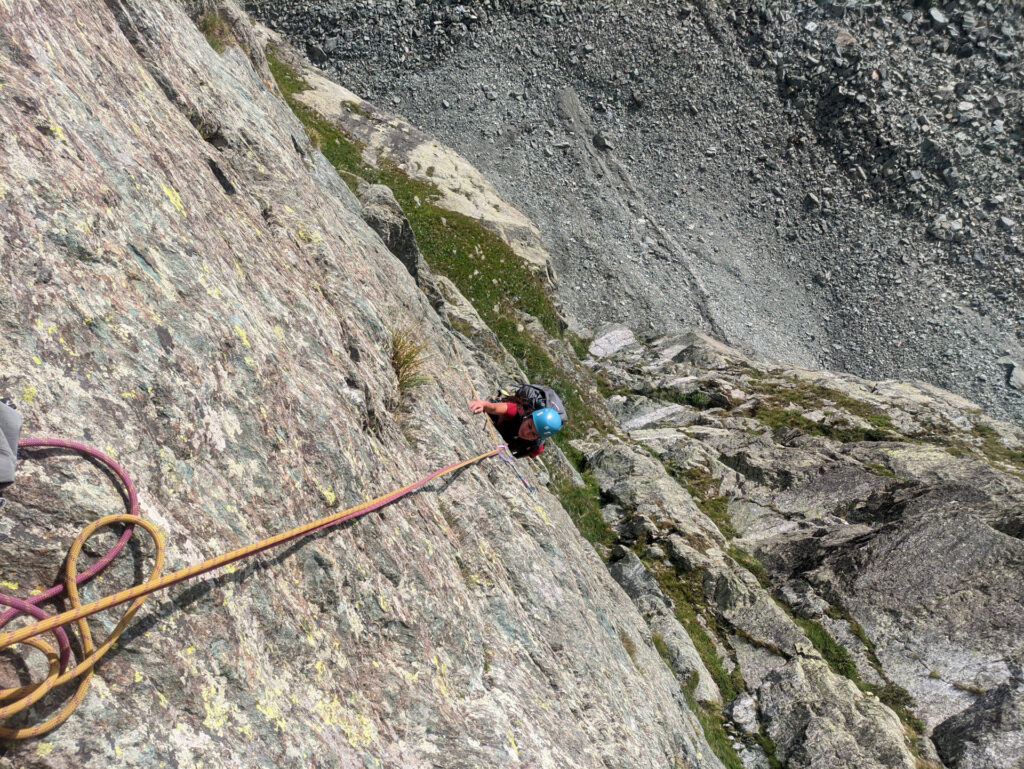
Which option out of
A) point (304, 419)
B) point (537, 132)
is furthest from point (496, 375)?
point (537, 132)

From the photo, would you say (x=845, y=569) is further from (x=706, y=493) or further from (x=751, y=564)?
(x=706, y=493)

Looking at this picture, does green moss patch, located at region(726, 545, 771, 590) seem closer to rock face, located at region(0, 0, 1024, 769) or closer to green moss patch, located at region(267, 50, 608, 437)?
rock face, located at region(0, 0, 1024, 769)

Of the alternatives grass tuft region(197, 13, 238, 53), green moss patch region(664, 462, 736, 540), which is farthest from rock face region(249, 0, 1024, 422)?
Answer: grass tuft region(197, 13, 238, 53)

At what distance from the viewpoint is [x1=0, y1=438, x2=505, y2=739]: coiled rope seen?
2.71 meters

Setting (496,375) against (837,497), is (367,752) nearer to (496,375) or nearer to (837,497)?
(496,375)

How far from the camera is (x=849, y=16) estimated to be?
52312mm

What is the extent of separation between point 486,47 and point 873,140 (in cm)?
3529

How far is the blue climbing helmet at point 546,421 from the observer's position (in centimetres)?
1050

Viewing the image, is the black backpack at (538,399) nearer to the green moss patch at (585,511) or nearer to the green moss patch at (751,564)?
the green moss patch at (585,511)

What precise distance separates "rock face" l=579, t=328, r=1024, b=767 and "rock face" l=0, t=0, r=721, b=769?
945 cm

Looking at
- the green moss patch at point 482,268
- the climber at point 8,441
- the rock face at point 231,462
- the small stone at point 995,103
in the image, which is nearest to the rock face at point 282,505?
the rock face at point 231,462

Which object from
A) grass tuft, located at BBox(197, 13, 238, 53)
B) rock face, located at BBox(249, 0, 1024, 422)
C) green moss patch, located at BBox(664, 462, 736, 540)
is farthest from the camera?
rock face, located at BBox(249, 0, 1024, 422)

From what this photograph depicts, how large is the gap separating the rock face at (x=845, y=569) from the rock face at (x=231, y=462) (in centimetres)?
945

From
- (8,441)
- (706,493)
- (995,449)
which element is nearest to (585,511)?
(706,493)
